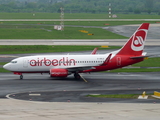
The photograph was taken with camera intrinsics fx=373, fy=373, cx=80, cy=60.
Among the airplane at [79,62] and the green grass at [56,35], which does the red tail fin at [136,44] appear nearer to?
→ the airplane at [79,62]

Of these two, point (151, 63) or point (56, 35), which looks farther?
point (56, 35)

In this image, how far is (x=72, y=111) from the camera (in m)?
31.2

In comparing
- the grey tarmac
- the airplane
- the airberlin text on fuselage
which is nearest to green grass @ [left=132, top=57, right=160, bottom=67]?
the grey tarmac

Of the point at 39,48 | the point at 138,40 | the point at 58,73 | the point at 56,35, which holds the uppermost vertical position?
the point at 56,35

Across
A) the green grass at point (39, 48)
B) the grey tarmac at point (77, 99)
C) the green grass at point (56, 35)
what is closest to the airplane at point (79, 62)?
the grey tarmac at point (77, 99)

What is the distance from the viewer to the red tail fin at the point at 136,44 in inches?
2014

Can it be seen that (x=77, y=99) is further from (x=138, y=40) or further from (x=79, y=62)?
(x=138, y=40)

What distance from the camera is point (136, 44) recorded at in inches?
2014

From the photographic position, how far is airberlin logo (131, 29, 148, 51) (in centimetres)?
5116

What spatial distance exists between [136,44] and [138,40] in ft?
2.13

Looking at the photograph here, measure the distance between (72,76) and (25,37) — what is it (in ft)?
180

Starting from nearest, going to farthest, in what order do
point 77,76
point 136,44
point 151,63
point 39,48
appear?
point 77,76, point 136,44, point 151,63, point 39,48

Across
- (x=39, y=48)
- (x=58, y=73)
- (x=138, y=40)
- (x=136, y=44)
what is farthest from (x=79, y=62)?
(x=39, y=48)

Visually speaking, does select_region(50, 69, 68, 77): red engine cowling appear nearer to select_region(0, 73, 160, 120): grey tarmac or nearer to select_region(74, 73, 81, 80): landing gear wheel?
select_region(0, 73, 160, 120): grey tarmac
